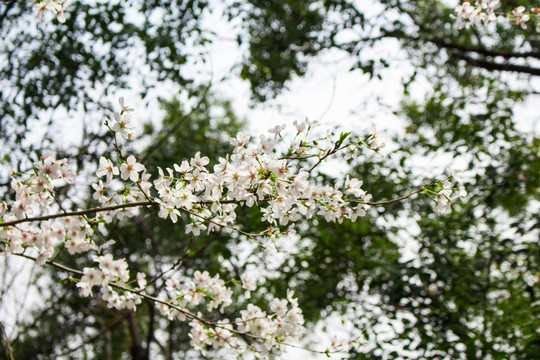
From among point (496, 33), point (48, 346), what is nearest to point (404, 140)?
point (496, 33)

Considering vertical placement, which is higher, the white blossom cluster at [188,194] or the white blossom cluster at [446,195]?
the white blossom cluster at [446,195]

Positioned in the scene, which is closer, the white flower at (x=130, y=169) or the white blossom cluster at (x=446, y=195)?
the white flower at (x=130, y=169)

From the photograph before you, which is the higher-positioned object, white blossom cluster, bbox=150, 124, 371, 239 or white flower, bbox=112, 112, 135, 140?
white flower, bbox=112, 112, 135, 140

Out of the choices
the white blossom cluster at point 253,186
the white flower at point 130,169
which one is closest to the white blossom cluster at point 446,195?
the white blossom cluster at point 253,186

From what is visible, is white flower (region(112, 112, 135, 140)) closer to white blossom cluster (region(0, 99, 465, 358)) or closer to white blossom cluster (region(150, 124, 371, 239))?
white blossom cluster (region(0, 99, 465, 358))

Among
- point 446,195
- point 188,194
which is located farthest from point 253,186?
point 446,195

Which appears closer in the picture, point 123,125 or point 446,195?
point 123,125

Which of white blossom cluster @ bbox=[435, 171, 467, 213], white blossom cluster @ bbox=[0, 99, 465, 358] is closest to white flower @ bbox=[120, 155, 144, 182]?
white blossom cluster @ bbox=[0, 99, 465, 358]

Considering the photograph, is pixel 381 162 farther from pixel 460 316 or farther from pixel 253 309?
pixel 253 309

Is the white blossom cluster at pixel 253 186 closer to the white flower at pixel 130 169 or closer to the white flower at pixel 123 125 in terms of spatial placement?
the white flower at pixel 130 169

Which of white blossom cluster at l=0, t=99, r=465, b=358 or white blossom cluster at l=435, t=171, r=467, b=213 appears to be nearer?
white blossom cluster at l=0, t=99, r=465, b=358

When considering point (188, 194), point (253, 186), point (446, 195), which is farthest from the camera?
point (446, 195)

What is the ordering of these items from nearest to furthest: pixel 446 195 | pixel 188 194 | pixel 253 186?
pixel 253 186
pixel 188 194
pixel 446 195

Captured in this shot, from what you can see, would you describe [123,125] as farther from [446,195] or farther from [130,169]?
[446,195]
